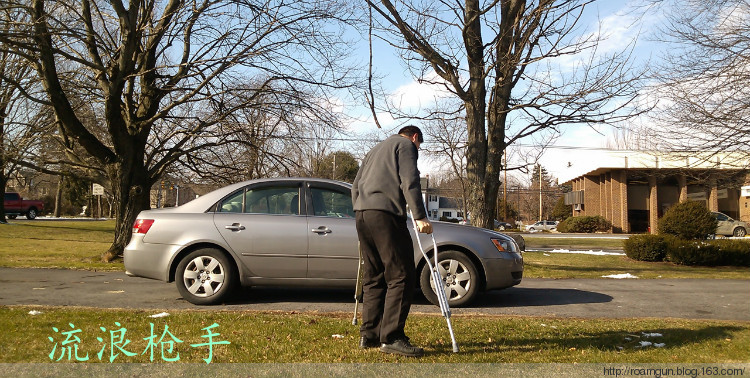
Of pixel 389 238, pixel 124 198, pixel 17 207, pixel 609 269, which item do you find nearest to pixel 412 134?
pixel 389 238

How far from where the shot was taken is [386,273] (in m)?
4.58

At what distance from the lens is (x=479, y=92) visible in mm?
13102

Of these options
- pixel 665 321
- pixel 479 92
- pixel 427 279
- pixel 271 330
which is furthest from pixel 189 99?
pixel 665 321

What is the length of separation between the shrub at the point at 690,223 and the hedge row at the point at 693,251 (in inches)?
73.1

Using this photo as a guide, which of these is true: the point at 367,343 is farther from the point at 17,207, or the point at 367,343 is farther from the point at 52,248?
the point at 17,207

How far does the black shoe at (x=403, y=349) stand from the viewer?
14.3 feet

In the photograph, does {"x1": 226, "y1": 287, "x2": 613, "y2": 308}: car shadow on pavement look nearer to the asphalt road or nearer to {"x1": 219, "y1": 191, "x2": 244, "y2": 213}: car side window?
the asphalt road

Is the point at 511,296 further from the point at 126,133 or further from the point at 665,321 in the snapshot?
the point at 126,133

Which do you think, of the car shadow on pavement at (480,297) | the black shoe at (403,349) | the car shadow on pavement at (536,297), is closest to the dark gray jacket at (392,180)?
the black shoe at (403,349)

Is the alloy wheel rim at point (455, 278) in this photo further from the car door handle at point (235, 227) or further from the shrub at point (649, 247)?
the shrub at point (649, 247)

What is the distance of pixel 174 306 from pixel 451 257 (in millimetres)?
3259

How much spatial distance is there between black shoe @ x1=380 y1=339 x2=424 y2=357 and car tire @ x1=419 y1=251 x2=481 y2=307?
2.63 metres

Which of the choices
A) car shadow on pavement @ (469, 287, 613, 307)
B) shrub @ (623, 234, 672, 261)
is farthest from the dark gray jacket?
shrub @ (623, 234, 672, 261)

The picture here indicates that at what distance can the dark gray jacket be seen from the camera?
448 centimetres
